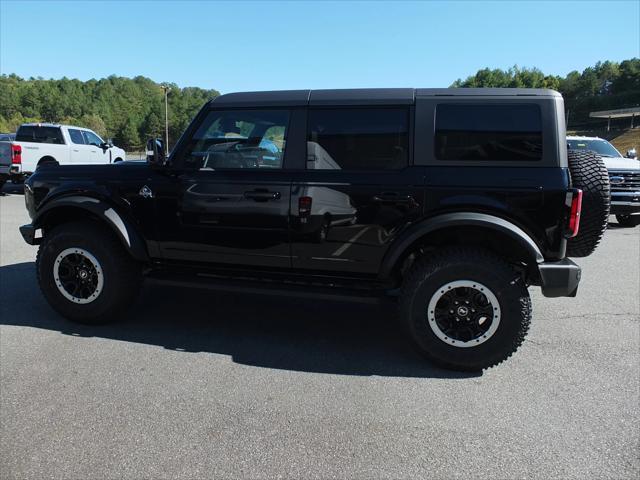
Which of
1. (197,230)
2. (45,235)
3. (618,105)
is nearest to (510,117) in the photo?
(197,230)

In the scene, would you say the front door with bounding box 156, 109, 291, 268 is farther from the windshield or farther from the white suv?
the white suv

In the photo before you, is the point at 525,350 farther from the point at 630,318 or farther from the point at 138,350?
the point at 138,350

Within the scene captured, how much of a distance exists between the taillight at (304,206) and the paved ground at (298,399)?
1106mm

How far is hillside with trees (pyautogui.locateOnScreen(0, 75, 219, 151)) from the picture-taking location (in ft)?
366

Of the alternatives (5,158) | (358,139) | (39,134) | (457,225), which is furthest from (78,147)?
(457,225)

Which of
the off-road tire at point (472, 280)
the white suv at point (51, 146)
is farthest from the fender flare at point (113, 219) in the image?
the white suv at point (51, 146)

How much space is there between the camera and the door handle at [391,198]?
3.44 meters

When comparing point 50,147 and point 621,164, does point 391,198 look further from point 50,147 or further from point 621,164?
point 50,147

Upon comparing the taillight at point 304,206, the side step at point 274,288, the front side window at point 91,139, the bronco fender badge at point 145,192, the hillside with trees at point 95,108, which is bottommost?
the side step at point 274,288

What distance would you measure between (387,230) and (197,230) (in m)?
1.58

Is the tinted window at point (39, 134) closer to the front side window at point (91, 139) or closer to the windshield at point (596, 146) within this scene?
the front side window at point (91, 139)

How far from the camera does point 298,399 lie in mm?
3020

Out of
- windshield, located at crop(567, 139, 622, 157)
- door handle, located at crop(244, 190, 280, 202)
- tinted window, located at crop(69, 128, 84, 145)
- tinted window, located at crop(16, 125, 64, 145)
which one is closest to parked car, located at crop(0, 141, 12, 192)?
tinted window, located at crop(16, 125, 64, 145)

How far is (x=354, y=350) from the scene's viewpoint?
3.83 meters
